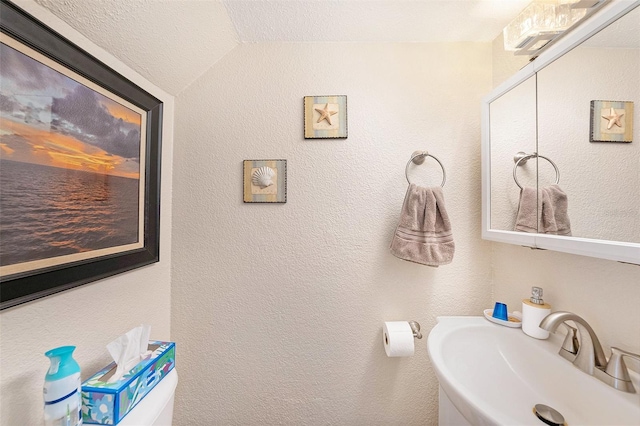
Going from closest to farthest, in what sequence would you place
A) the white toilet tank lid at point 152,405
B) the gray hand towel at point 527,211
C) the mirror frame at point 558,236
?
1. the mirror frame at point 558,236
2. the white toilet tank lid at point 152,405
3. the gray hand towel at point 527,211

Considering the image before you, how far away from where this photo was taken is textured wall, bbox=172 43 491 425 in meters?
1.07

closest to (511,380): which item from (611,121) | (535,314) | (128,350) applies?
(535,314)

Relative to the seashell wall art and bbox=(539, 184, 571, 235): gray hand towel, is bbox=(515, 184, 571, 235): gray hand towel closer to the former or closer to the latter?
bbox=(539, 184, 571, 235): gray hand towel

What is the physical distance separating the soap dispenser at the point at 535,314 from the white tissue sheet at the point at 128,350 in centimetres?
137

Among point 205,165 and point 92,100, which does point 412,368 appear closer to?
point 205,165

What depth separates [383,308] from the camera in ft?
3.51

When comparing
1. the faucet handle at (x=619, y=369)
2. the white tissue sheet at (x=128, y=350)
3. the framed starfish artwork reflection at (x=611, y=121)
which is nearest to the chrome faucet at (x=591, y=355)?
the faucet handle at (x=619, y=369)

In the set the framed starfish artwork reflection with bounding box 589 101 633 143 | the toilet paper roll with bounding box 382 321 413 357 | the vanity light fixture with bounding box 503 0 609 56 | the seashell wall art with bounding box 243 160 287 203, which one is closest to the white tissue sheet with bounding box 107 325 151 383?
the seashell wall art with bounding box 243 160 287 203

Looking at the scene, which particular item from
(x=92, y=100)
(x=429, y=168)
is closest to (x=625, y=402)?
(x=429, y=168)

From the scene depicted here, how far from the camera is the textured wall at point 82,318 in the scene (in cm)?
57

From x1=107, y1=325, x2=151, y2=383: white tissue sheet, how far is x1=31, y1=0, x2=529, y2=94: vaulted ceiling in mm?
988

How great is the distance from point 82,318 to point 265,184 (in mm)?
772

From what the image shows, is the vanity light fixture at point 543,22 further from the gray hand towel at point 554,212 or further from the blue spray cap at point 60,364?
the blue spray cap at point 60,364

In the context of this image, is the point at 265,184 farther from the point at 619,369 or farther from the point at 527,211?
the point at 619,369
